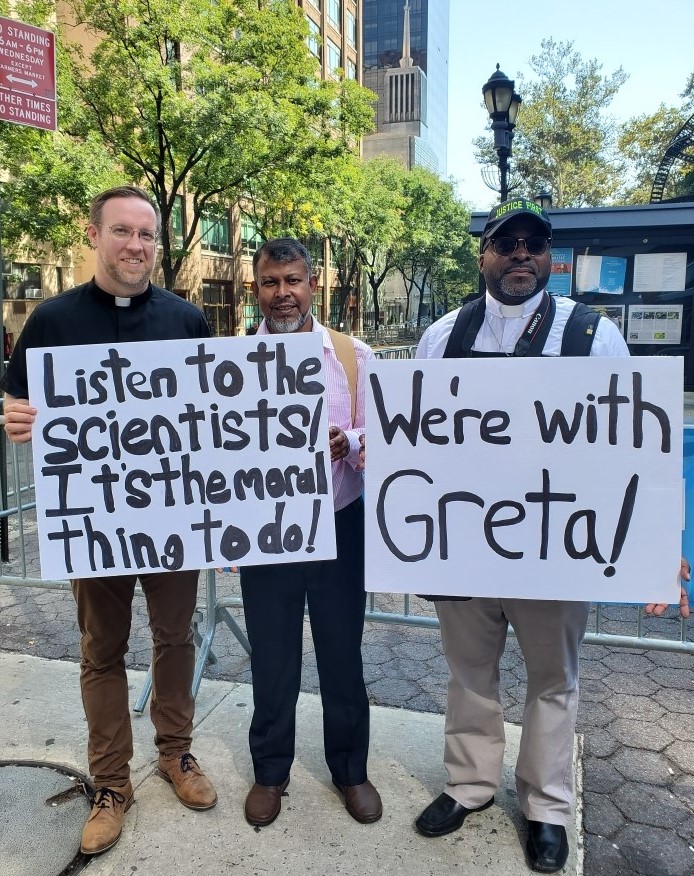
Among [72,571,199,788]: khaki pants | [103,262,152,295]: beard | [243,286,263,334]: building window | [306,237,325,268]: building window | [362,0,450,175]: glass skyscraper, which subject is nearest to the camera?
[103,262,152,295]: beard

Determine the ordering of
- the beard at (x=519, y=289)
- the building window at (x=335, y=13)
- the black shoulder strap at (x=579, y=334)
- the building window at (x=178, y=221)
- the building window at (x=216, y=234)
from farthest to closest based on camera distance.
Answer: the building window at (x=335, y=13) → the building window at (x=216, y=234) → the building window at (x=178, y=221) → the beard at (x=519, y=289) → the black shoulder strap at (x=579, y=334)

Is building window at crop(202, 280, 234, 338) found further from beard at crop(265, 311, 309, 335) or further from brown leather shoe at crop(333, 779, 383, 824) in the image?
brown leather shoe at crop(333, 779, 383, 824)

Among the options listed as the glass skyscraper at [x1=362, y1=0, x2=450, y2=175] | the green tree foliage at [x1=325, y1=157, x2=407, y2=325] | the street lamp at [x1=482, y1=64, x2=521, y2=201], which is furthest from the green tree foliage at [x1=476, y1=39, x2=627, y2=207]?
the glass skyscraper at [x1=362, y1=0, x2=450, y2=175]

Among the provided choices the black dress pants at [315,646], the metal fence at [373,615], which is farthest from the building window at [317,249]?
the black dress pants at [315,646]

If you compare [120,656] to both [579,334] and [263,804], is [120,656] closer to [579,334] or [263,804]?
[263,804]

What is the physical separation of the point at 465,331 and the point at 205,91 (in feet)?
55.0

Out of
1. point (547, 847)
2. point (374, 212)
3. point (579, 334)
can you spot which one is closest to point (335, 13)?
point (374, 212)

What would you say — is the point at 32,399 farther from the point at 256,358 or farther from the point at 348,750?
the point at 348,750

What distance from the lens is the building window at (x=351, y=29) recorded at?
2149 inches

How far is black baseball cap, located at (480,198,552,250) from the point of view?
238cm

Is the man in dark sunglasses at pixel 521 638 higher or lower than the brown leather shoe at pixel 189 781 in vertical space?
higher

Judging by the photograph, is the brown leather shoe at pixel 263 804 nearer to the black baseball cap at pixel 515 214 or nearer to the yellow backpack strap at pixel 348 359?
the yellow backpack strap at pixel 348 359

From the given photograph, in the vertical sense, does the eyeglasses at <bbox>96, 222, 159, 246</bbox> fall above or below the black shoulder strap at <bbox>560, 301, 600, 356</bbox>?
above

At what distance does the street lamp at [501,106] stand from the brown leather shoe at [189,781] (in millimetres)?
11759
